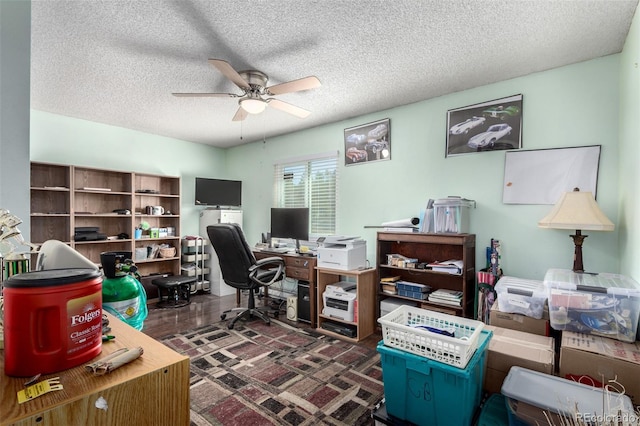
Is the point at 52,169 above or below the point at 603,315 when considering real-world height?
above

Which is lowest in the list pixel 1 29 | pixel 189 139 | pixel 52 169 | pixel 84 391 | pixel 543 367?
pixel 543 367

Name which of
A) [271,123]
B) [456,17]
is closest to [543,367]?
[456,17]

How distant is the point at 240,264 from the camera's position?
3.27 metres

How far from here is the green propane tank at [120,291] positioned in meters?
1.10

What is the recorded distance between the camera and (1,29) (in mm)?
1286

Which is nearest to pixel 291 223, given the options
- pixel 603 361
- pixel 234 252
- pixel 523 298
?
pixel 234 252

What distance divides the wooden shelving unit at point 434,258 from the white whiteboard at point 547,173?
22.2 inches

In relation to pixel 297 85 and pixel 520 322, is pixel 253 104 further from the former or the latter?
pixel 520 322


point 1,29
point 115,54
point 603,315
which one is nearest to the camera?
point 1,29

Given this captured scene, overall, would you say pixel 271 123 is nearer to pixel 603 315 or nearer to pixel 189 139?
pixel 189 139

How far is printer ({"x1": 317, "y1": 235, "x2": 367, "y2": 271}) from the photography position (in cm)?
316

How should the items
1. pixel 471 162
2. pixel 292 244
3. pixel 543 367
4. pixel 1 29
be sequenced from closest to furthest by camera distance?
pixel 1 29, pixel 543 367, pixel 471 162, pixel 292 244

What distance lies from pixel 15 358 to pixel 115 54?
2425 mm

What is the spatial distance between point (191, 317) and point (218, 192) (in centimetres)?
210
